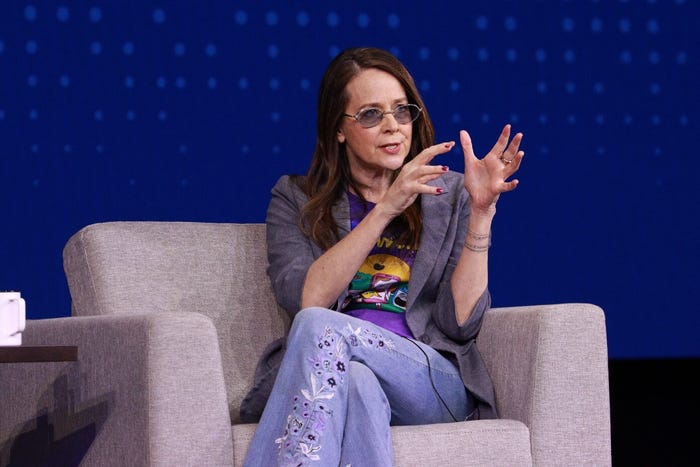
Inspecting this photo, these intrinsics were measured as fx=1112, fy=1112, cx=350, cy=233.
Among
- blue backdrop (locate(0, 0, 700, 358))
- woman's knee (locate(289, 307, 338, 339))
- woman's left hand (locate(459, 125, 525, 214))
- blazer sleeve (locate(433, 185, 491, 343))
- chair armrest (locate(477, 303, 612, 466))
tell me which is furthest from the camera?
blue backdrop (locate(0, 0, 700, 358))

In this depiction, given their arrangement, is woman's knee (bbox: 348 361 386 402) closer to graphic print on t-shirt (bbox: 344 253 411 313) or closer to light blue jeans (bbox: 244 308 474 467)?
light blue jeans (bbox: 244 308 474 467)

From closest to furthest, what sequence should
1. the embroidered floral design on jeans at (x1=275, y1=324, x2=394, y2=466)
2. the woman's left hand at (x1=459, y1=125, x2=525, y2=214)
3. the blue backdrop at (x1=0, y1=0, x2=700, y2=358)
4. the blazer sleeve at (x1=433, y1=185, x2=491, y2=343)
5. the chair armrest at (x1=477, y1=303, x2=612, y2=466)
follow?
1. the embroidered floral design on jeans at (x1=275, y1=324, x2=394, y2=466)
2. the chair armrest at (x1=477, y1=303, x2=612, y2=466)
3. the woman's left hand at (x1=459, y1=125, x2=525, y2=214)
4. the blazer sleeve at (x1=433, y1=185, x2=491, y2=343)
5. the blue backdrop at (x1=0, y1=0, x2=700, y2=358)

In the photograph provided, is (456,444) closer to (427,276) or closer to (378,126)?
(427,276)

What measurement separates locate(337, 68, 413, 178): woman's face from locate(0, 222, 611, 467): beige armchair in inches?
13.7

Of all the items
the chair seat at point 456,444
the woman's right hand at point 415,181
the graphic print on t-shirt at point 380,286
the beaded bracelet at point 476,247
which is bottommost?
the chair seat at point 456,444

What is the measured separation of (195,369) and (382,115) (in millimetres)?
763

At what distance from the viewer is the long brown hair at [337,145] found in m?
2.39

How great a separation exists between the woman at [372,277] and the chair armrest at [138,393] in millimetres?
103

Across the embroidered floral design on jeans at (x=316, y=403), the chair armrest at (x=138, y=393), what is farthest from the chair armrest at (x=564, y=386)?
the chair armrest at (x=138, y=393)

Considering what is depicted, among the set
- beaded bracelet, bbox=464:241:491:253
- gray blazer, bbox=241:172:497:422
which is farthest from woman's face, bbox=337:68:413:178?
beaded bracelet, bbox=464:241:491:253

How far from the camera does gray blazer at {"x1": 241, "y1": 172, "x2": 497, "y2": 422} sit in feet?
7.34

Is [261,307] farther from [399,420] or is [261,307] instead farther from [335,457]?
[335,457]

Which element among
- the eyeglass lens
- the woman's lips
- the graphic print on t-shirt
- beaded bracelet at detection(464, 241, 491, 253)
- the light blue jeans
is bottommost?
the light blue jeans

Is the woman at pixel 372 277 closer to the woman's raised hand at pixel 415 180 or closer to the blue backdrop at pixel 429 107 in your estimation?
the woman's raised hand at pixel 415 180
